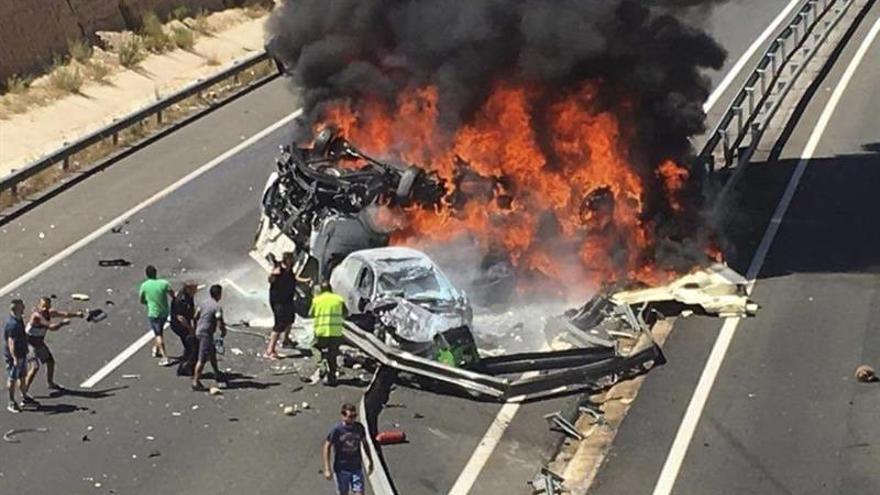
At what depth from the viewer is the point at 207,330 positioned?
2081cm

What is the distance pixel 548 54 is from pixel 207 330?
723 centimetres

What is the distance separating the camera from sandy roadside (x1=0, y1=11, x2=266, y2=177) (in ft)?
112

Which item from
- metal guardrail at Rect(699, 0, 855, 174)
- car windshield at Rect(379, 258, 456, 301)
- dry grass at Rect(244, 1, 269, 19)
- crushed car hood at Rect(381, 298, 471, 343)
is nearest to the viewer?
crushed car hood at Rect(381, 298, 471, 343)

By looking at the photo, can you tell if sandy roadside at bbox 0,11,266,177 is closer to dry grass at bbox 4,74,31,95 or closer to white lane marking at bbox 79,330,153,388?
dry grass at bbox 4,74,31,95

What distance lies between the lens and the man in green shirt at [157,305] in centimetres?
2170

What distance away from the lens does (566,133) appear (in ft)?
82.0

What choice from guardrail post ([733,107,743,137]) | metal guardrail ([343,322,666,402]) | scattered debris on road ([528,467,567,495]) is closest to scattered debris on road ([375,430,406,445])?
metal guardrail ([343,322,666,402])

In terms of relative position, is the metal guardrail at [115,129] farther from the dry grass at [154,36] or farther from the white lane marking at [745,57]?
the white lane marking at [745,57]

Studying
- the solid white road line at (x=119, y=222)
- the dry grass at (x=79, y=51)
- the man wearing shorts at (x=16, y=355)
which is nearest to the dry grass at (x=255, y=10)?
the dry grass at (x=79, y=51)

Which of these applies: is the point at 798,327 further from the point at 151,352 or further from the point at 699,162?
the point at 151,352

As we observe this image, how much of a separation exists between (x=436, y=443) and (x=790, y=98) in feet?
58.6

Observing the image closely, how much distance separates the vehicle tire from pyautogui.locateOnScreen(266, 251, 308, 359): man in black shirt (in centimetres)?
243

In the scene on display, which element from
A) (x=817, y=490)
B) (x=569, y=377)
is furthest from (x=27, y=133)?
(x=817, y=490)

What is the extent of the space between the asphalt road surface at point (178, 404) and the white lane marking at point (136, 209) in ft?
0.18
